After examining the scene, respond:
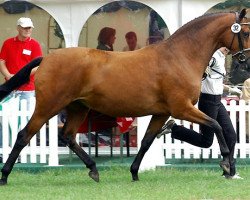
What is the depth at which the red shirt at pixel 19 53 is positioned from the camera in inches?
569

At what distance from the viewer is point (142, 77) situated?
38.3 ft

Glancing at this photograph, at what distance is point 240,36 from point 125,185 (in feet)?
7.29

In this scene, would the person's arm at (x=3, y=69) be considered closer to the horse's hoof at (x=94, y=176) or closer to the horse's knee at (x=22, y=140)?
the horse's knee at (x=22, y=140)

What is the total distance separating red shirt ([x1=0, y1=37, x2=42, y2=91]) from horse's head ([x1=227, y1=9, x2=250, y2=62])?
11.9ft

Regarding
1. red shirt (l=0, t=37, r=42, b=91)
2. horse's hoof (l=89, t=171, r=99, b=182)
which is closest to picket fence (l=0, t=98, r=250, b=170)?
red shirt (l=0, t=37, r=42, b=91)

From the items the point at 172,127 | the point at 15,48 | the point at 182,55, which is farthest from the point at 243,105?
the point at 15,48

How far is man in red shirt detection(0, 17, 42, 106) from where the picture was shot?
1442cm

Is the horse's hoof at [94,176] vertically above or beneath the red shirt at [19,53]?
beneath

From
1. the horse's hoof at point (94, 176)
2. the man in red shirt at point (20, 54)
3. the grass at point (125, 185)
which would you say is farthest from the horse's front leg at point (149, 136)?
the man in red shirt at point (20, 54)

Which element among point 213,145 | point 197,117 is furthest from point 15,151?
point 213,145

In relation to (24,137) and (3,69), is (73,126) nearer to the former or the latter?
(24,137)

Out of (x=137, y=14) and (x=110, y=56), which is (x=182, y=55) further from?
(x=137, y=14)

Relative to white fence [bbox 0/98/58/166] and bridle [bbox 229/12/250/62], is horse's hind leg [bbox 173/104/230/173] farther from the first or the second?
white fence [bbox 0/98/58/166]

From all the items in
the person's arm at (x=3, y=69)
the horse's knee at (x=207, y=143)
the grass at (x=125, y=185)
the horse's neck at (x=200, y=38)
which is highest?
the horse's neck at (x=200, y=38)
